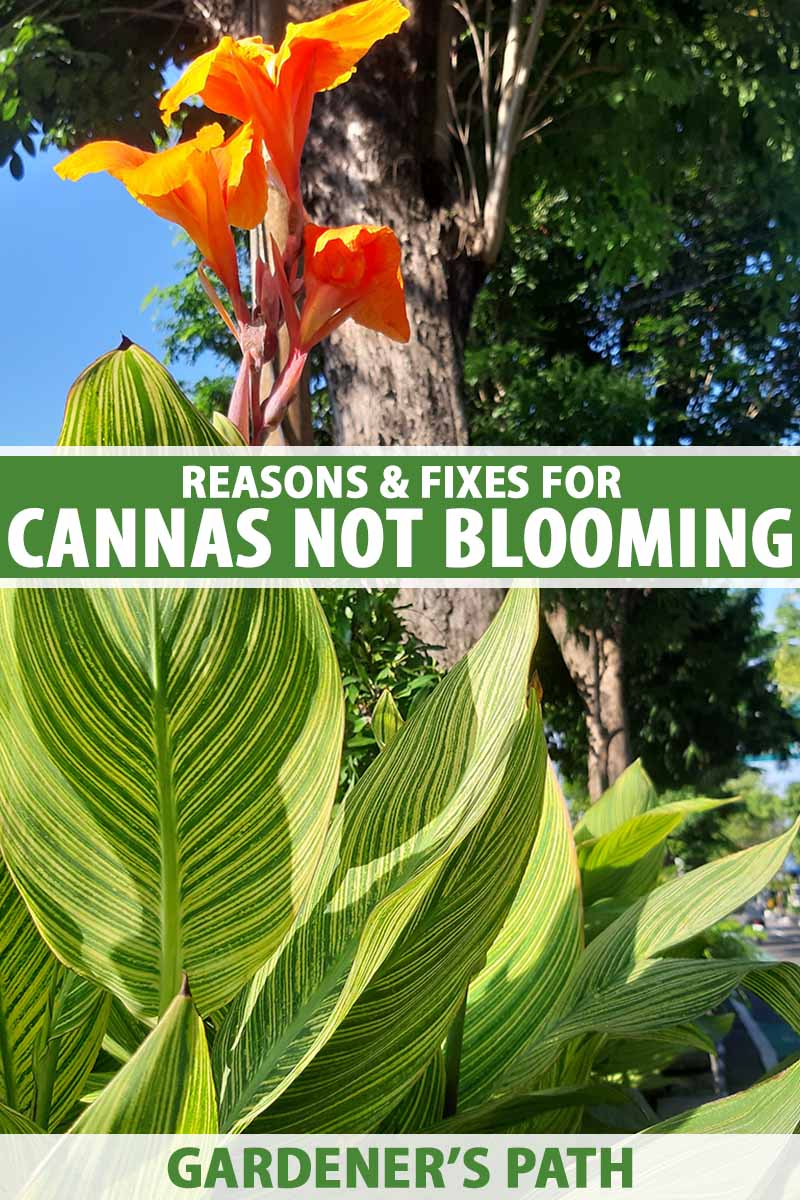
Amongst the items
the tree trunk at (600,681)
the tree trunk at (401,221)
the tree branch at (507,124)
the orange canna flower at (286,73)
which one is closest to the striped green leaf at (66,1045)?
the orange canna flower at (286,73)

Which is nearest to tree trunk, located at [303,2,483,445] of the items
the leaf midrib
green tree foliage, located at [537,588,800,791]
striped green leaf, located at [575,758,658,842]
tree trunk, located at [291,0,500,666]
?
tree trunk, located at [291,0,500,666]

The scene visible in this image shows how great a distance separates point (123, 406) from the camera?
26 centimetres

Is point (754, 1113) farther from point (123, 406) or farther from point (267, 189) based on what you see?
point (267, 189)

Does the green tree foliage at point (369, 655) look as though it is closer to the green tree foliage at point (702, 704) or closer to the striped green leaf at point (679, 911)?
the striped green leaf at point (679, 911)

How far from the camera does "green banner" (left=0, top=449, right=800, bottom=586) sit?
29 cm

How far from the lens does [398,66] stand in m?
2.41

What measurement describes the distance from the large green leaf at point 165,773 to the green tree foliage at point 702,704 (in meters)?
5.36

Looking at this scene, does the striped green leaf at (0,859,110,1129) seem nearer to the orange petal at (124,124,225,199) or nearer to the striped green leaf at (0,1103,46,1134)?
the striped green leaf at (0,1103,46,1134)

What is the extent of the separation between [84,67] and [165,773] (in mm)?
3807

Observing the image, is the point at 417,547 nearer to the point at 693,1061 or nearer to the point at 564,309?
the point at 693,1061

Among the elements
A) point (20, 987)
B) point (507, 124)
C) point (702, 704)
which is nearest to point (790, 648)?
point (702, 704)

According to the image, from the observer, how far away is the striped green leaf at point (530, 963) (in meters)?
0.38

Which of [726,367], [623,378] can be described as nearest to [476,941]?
[623,378]

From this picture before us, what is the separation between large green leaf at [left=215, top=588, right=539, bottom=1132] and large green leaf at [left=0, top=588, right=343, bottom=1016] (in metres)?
0.02
